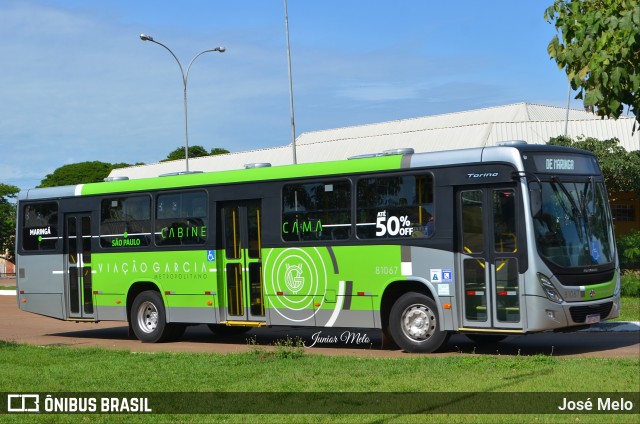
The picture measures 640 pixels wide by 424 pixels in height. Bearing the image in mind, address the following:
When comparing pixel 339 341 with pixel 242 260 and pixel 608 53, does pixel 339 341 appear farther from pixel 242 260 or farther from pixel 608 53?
pixel 608 53

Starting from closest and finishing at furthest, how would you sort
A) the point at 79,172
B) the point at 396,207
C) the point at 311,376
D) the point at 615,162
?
the point at 311,376 < the point at 396,207 < the point at 615,162 < the point at 79,172

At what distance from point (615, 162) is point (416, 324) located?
2876 centimetres

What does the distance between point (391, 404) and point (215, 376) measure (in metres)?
3.53

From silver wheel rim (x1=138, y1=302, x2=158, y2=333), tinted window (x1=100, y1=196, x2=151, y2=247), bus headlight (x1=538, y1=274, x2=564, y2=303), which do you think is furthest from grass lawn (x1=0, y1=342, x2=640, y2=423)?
tinted window (x1=100, y1=196, x2=151, y2=247)

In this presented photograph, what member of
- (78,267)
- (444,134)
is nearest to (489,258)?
(78,267)

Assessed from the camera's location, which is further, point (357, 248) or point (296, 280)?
point (296, 280)

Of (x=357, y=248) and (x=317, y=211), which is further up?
(x=317, y=211)

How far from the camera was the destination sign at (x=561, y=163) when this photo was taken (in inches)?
606

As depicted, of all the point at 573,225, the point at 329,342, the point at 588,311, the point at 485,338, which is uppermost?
the point at 573,225

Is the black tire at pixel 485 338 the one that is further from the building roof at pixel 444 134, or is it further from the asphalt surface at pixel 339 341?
the building roof at pixel 444 134

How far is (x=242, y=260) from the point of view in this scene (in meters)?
18.5

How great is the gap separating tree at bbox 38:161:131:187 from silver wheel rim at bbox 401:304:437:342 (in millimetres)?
99997

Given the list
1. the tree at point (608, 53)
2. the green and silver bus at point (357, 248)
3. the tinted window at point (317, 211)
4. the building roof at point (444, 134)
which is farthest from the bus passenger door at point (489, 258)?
the building roof at point (444, 134)

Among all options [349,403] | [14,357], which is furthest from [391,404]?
[14,357]
